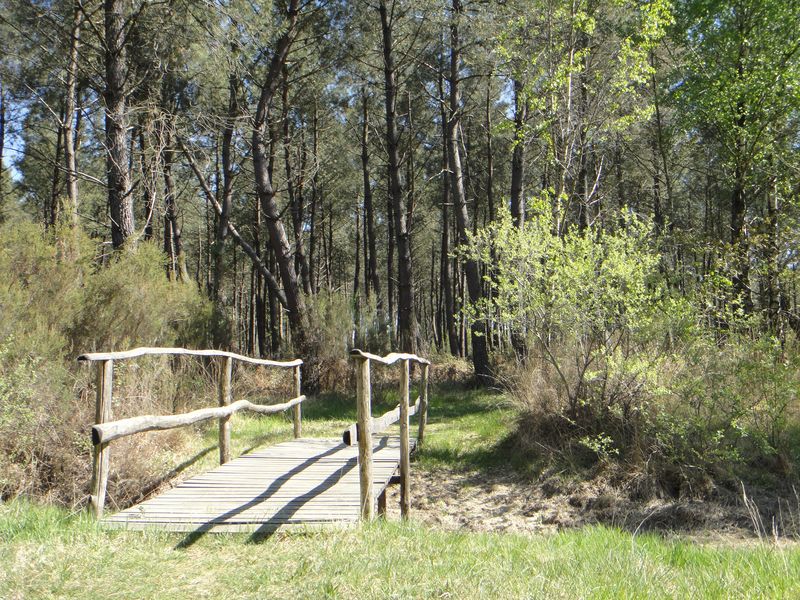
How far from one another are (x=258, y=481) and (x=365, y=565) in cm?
253

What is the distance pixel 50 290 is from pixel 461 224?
9.41 m

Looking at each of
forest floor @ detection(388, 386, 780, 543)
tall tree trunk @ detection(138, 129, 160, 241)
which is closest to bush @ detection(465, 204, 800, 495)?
forest floor @ detection(388, 386, 780, 543)

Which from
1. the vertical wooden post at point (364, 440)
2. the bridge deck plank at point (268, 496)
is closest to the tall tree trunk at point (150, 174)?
the bridge deck plank at point (268, 496)

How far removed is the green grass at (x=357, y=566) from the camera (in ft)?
10.2

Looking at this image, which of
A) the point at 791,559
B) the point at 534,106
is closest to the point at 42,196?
the point at 534,106

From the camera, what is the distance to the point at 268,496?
17.1ft

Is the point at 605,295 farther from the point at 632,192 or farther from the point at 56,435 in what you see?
the point at 632,192

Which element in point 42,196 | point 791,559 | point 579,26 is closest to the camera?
point 791,559

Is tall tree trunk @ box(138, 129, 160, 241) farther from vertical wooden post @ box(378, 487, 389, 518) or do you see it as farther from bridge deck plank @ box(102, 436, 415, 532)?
vertical wooden post @ box(378, 487, 389, 518)

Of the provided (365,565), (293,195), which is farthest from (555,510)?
(293,195)

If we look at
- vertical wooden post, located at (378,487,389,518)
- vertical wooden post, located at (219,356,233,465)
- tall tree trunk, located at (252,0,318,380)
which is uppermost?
tall tree trunk, located at (252,0,318,380)

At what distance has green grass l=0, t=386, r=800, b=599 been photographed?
3.10m

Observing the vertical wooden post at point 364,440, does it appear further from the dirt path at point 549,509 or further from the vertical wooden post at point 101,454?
the vertical wooden post at point 101,454

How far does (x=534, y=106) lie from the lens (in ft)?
32.5
